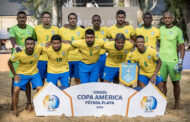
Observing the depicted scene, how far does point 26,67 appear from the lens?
6.29m

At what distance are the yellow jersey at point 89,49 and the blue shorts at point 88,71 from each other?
0.31 feet

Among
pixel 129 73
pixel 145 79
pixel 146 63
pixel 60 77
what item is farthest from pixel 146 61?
pixel 60 77

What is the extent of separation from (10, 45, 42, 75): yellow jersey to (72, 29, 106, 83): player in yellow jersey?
86 cm

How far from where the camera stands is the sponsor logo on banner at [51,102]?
Result: 19.4ft

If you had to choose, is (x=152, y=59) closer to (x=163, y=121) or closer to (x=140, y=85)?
(x=140, y=85)

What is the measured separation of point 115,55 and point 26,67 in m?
2.01

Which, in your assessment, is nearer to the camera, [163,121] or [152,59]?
[163,121]

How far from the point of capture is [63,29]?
715 cm

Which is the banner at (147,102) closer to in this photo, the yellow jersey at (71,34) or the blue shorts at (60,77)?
the blue shorts at (60,77)

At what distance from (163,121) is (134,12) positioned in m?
9.58

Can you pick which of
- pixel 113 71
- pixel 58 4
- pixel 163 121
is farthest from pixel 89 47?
pixel 58 4

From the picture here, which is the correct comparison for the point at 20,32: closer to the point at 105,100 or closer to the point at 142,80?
the point at 105,100

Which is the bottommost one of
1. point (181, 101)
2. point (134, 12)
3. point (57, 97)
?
point (181, 101)

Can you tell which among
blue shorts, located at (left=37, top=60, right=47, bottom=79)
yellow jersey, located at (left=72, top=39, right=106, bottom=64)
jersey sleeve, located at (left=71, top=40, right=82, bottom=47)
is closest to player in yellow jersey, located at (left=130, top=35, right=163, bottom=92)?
yellow jersey, located at (left=72, top=39, right=106, bottom=64)
